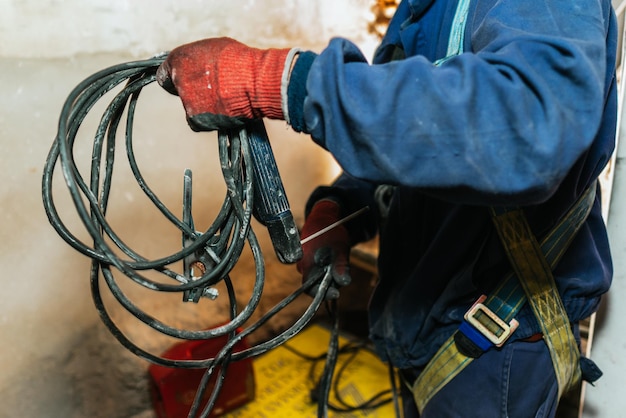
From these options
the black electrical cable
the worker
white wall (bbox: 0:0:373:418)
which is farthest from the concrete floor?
the worker

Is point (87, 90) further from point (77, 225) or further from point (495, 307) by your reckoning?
point (495, 307)

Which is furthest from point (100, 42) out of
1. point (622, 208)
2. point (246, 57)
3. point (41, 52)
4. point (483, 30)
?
point (622, 208)

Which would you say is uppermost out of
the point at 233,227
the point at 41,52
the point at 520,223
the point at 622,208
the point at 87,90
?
the point at 41,52

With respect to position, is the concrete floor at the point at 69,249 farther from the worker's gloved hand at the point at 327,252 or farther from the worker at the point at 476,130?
the worker at the point at 476,130

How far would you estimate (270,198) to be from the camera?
0.63 metres

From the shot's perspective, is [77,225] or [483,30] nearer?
[483,30]

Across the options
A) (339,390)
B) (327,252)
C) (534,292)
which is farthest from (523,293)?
(339,390)

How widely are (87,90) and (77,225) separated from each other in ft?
1.71

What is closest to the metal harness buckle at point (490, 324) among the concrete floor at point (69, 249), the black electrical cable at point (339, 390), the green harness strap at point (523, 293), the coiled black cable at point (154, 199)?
the green harness strap at point (523, 293)

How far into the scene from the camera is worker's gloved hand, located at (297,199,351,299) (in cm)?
85

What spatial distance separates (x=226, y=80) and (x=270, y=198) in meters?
0.16

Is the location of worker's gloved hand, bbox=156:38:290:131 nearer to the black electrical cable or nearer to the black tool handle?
the black tool handle

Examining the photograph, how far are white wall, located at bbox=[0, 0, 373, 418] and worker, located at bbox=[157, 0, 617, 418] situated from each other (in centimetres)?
50

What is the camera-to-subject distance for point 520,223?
0.70 metres
